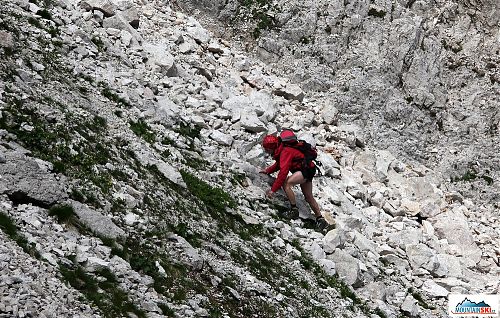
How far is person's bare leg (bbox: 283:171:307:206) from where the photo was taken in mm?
13156

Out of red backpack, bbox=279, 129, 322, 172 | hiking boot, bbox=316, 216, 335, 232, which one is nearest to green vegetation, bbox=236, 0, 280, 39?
red backpack, bbox=279, 129, 322, 172

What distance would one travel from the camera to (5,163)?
7977mm

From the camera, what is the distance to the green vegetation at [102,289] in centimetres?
659

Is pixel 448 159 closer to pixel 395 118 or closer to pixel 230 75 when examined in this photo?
pixel 395 118

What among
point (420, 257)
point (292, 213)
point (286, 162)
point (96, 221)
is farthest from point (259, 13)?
point (96, 221)

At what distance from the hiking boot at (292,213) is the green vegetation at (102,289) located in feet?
21.0

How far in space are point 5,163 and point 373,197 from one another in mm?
11870

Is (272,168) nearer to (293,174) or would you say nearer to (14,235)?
(293,174)

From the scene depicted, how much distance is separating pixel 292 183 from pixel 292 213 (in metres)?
0.75

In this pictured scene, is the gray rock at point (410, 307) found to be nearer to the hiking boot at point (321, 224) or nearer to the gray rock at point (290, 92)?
the hiking boot at point (321, 224)

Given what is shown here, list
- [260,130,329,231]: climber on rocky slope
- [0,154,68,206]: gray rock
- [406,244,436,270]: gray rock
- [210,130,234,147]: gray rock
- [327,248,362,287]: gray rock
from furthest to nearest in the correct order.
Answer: [406,244,436,270]: gray rock < [210,130,234,147]: gray rock < [260,130,329,231]: climber on rocky slope < [327,248,362,287]: gray rock < [0,154,68,206]: gray rock

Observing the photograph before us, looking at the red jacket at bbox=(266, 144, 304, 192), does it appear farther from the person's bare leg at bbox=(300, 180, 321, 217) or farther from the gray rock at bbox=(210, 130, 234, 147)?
the gray rock at bbox=(210, 130, 234, 147)

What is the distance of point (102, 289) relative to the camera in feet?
22.6

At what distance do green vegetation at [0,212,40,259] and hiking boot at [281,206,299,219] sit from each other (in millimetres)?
7179
